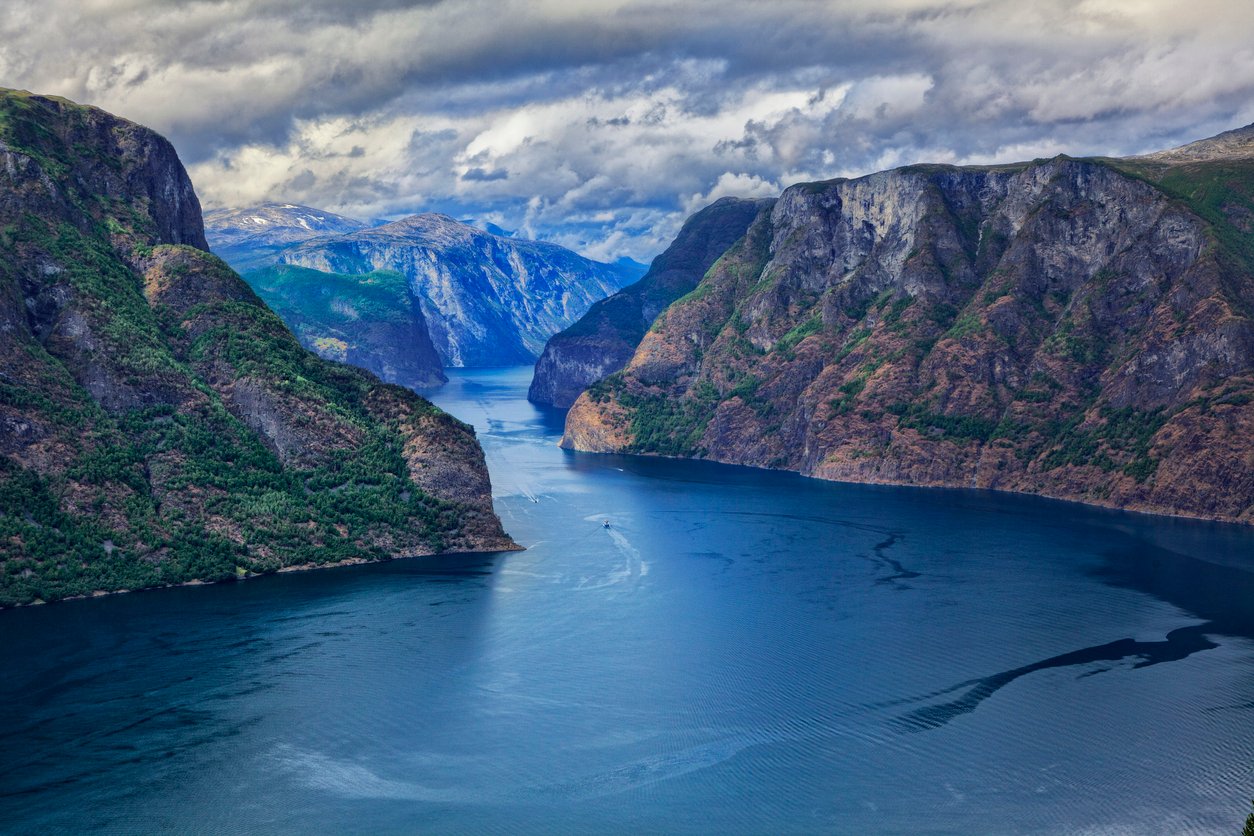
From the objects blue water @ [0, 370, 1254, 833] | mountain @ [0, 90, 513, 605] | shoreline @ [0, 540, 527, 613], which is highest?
mountain @ [0, 90, 513, 605]

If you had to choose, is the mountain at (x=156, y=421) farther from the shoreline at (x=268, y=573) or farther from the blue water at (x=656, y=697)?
the blue water at (x=656, y=697)

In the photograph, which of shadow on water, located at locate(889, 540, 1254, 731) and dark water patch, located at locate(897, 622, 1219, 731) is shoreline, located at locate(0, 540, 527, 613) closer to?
shadow on water, located at locate(889, 540, 1254, 731)

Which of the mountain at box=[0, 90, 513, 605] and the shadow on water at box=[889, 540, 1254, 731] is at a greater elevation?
the mountain at box=[0, 90, 513, 605]

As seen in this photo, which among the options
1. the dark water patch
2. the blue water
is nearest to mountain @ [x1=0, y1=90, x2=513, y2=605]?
the blue water

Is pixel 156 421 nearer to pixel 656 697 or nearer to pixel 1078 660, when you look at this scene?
pixel 656 697

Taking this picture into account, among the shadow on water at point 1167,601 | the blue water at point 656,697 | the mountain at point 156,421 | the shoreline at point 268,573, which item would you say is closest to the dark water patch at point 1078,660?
the shadow on water at point 1167,601

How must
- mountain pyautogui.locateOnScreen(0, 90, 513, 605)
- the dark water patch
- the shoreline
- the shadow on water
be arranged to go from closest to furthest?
the dark water patch, the shadow on water, the shoreline, mountain pyautogui.locateOnScreen(0, 90, 513, 605)

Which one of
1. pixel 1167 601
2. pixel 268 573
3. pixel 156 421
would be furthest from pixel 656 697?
pixel 156 421
